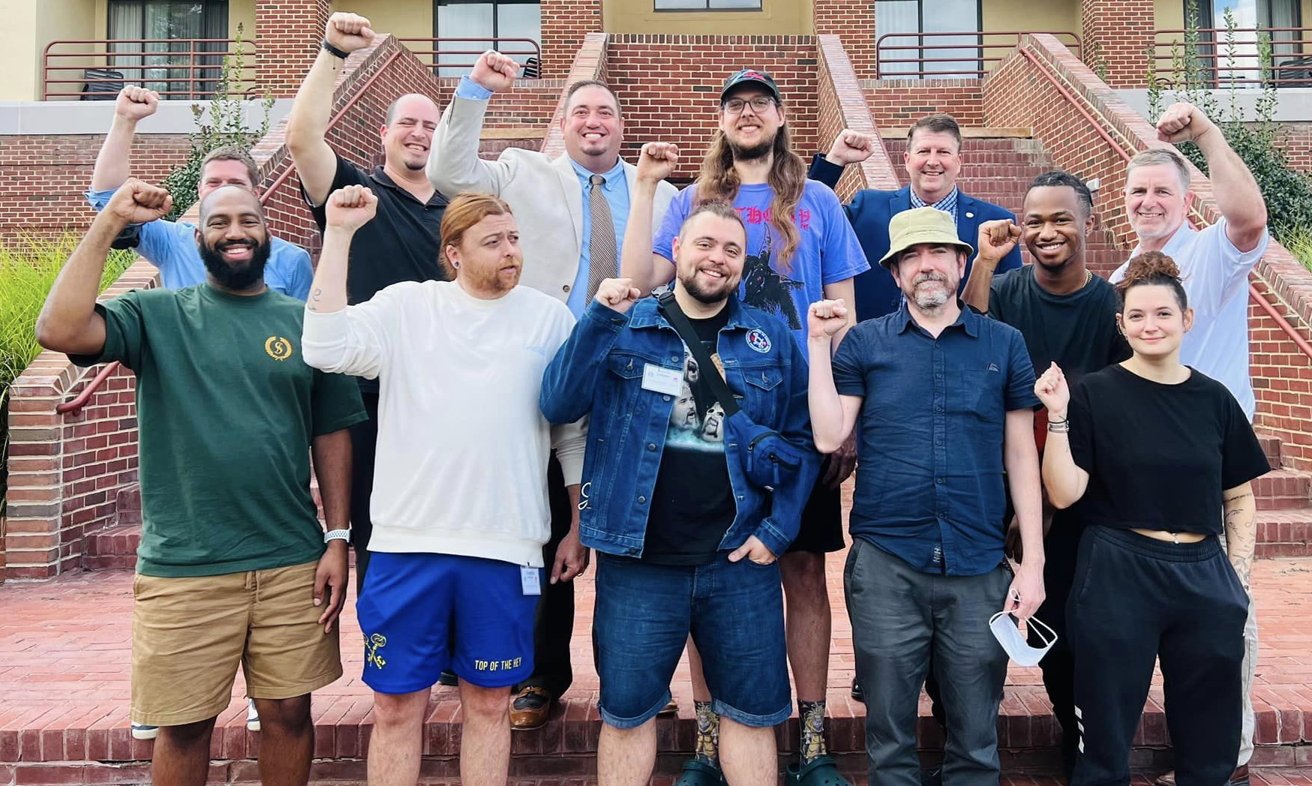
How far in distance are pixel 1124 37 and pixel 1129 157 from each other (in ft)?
27.5

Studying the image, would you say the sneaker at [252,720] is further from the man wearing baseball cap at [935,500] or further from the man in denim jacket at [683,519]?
the man wearing baseball cap at [935,500]

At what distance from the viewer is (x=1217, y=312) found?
11.3 ft

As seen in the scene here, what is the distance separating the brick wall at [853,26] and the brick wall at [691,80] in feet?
6.10

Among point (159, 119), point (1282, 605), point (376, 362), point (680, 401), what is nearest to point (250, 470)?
point (376, 362)

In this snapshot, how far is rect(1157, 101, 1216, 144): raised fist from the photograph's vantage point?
127 inches

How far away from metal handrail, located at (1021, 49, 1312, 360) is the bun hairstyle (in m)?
2.20

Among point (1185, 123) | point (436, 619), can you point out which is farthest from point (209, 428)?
point (1185, 123)

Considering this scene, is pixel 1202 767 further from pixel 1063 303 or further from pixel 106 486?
pixel 106 486

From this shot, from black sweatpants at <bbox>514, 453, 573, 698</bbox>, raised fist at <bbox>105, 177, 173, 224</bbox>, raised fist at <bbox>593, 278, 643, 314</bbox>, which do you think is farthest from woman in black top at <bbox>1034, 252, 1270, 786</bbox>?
raised fist at <bbox>105, 177, 173, 224</bbox>

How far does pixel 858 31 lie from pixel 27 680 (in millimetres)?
13561

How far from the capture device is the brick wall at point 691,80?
12.2 m

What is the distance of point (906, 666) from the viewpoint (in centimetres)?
290

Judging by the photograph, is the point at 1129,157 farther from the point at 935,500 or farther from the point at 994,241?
the point at 935,500

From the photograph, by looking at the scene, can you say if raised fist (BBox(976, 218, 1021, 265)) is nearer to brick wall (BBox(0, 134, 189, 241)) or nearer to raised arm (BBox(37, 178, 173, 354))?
raised arm (BBox(37, 178, 173, 354))
